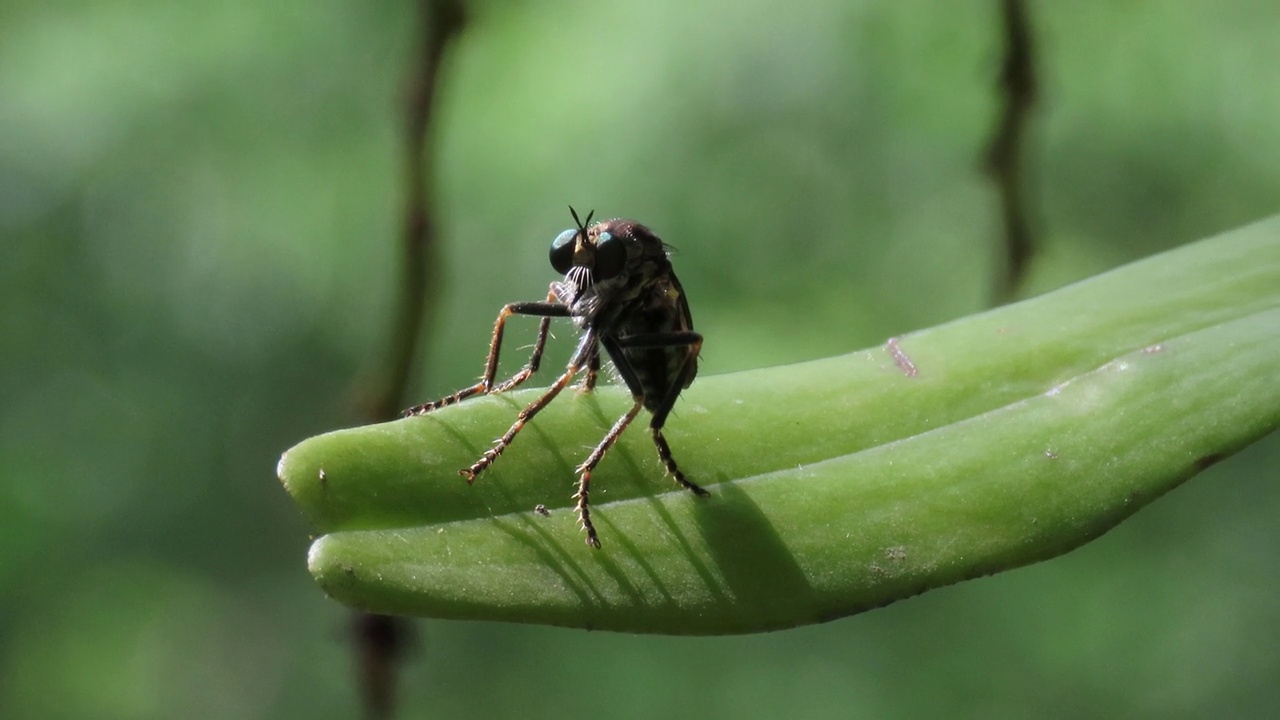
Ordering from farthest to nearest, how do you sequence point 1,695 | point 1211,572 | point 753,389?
point 1,695, point 1211,572, point 753,389

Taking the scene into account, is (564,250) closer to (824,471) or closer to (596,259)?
(596,259)

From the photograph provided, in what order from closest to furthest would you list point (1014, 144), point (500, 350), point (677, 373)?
point (677, 373) < point (500, 350) < point (1014, 144)

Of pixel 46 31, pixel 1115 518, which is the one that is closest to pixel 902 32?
pixel 1115 518

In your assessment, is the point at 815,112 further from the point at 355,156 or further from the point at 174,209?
the point at 174,209

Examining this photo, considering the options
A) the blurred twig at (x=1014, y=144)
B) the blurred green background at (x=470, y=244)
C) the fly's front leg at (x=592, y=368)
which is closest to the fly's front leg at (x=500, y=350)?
the fly's front leg at (x=592, y=368)

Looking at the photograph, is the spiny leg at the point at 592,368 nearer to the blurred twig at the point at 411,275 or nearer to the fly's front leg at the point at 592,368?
the fly's front leg at the point at 592,368

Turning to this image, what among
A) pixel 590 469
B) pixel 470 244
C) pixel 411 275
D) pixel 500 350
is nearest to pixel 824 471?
pixel 590 469
